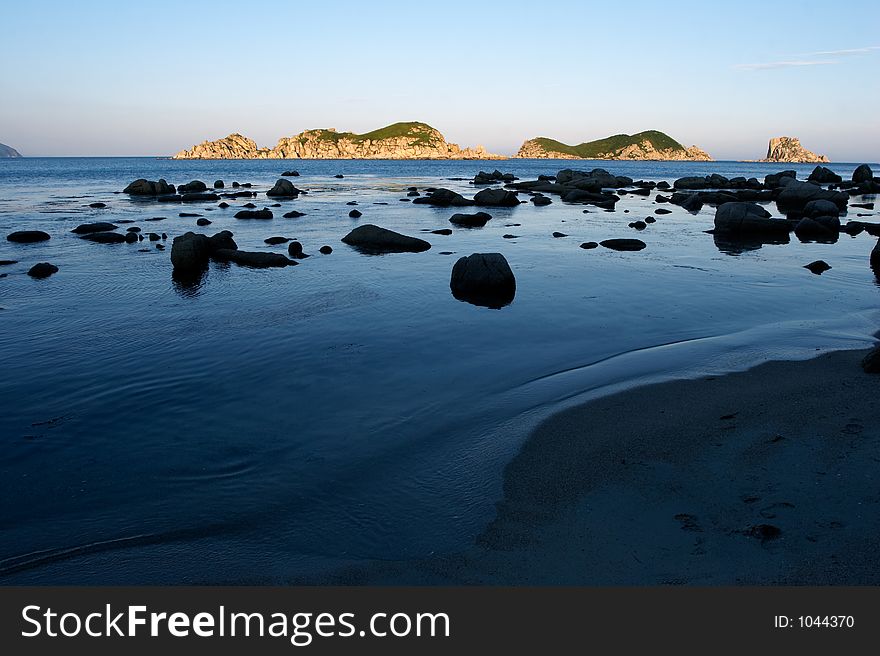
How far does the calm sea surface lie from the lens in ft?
24.2

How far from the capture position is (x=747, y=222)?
3778 centimetres

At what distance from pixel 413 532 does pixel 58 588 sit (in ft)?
12.5

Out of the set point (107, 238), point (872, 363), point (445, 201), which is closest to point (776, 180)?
point (445, 201)

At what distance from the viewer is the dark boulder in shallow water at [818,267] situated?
84.4 ft

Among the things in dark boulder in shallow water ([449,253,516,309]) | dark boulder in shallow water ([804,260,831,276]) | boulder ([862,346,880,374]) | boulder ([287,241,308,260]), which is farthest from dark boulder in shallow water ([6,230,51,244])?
dark boulder in shallow water ([804,260,831,276])

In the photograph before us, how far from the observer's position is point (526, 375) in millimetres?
13125

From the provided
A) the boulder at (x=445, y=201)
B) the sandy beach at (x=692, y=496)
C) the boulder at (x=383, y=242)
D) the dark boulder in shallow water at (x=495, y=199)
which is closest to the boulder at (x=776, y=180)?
the dark boulder in shallow water at (x=495, y=199)

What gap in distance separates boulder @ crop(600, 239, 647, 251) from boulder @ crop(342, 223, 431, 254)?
10052 millimetres

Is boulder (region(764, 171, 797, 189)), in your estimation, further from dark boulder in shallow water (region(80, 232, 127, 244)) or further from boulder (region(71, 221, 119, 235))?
boulder (region(71, 221, 119, 235))

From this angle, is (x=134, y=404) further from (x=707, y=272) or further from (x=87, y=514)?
(x=707, y=272)

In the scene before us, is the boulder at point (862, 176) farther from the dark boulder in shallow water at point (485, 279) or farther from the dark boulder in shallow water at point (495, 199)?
the dark boulder in shallow water at point (485, 279)

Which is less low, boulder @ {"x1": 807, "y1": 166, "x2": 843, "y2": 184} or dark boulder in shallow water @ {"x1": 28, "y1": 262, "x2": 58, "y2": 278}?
boulder @ {"x1": 807, "y1": 166, "x2": 843, "y2": 184}

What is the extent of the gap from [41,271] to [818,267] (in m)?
33.1

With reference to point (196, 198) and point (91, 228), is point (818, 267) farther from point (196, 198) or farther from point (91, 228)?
point (196, 198)
